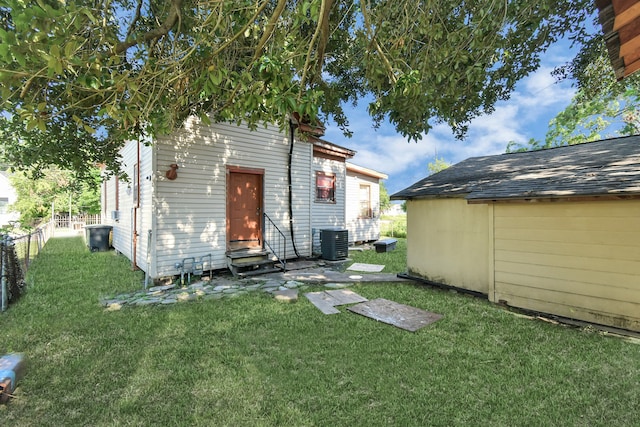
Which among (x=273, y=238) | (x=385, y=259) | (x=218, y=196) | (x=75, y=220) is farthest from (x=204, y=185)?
(x=75, y=220)

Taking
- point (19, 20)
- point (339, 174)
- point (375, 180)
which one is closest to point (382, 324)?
point (19, 20)

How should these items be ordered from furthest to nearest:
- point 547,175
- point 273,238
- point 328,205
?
point 328,205 < point 273,238 < point 547,175

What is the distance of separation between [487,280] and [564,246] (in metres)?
1.40

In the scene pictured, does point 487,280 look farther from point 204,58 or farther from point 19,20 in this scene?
point 19,20

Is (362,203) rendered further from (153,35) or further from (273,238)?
(153,35)

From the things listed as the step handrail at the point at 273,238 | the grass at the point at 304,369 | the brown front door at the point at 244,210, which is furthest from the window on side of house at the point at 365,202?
the grass at the point at 304,369

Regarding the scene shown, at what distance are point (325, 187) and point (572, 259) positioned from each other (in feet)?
23.4

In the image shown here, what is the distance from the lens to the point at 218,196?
7.26 m

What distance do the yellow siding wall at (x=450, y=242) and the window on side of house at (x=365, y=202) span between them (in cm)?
651

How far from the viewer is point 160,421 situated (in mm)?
2283

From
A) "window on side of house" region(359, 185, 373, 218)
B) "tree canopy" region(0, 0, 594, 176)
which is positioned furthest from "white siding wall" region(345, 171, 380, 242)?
"tree canopy" region(0, 0, 594, 176)

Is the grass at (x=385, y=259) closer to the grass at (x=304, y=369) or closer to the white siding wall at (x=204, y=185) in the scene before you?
the white siding wall at (x=204, y=185)

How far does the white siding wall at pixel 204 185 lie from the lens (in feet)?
21.2

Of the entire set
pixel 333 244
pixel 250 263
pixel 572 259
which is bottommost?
pixel 250 263
